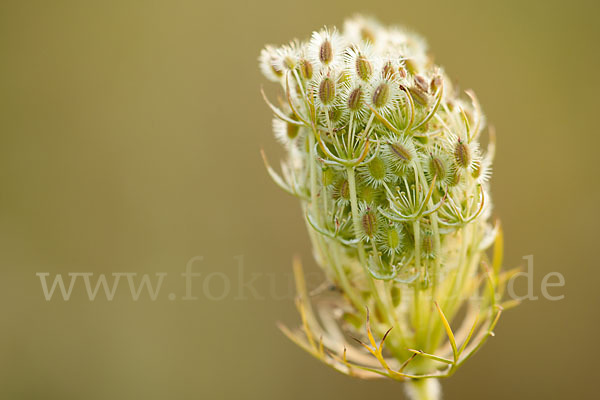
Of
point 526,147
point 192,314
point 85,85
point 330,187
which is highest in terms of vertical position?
point 85,85

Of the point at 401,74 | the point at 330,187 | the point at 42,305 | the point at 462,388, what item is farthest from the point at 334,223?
the point at 42,305

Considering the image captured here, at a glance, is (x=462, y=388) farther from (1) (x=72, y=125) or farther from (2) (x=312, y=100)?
(1) (x=72, y=125)

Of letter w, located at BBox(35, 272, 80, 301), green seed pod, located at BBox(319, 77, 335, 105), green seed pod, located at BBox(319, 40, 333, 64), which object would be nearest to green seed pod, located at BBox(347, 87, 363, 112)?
green seed pod, located at BBox(319, 77, 335, 105)

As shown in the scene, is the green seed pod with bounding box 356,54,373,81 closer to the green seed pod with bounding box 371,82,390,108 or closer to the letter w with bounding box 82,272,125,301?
the green seed pod with bounding box 371,82,390,108

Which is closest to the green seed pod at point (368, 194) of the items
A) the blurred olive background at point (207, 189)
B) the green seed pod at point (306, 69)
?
the green seed pod at point (306, 69)

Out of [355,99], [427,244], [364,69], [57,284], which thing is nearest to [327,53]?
[364,69]

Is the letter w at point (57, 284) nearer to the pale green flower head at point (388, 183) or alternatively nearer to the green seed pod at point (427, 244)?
the pale green flower head at point (388, 183)
